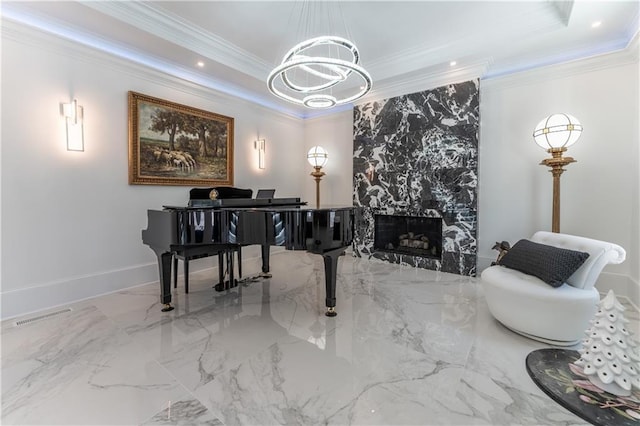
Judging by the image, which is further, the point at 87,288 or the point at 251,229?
the point at 87,288

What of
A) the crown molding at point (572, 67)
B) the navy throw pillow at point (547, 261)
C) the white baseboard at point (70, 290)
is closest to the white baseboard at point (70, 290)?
the white baseboard at point (70, 290)

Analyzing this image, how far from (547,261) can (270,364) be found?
2249mm

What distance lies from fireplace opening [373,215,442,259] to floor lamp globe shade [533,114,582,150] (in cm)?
161

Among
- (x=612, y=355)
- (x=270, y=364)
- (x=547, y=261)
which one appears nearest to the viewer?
(x=612, y=355)

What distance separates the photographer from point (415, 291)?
3.25 m

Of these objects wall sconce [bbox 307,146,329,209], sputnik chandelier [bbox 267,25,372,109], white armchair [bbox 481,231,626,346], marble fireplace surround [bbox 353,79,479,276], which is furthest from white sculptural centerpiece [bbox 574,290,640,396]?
wall sconce [bbox 307,146,329,209]

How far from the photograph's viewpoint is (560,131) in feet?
9.50

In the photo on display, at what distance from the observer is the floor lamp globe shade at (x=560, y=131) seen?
9.42ft

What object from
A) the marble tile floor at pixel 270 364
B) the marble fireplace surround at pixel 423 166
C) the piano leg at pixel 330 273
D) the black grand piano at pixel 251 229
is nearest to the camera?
the marble tile floor at pixel 270 364

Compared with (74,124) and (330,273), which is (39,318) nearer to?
(74,124)

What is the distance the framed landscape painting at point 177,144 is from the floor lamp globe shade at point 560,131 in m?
4.13

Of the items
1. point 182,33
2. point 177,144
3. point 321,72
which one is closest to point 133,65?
point 182,33

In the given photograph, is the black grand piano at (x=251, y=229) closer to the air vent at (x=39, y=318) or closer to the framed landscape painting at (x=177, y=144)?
the air vent at (x=39, y=318)

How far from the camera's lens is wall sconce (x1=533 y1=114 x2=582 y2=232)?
2.88m
